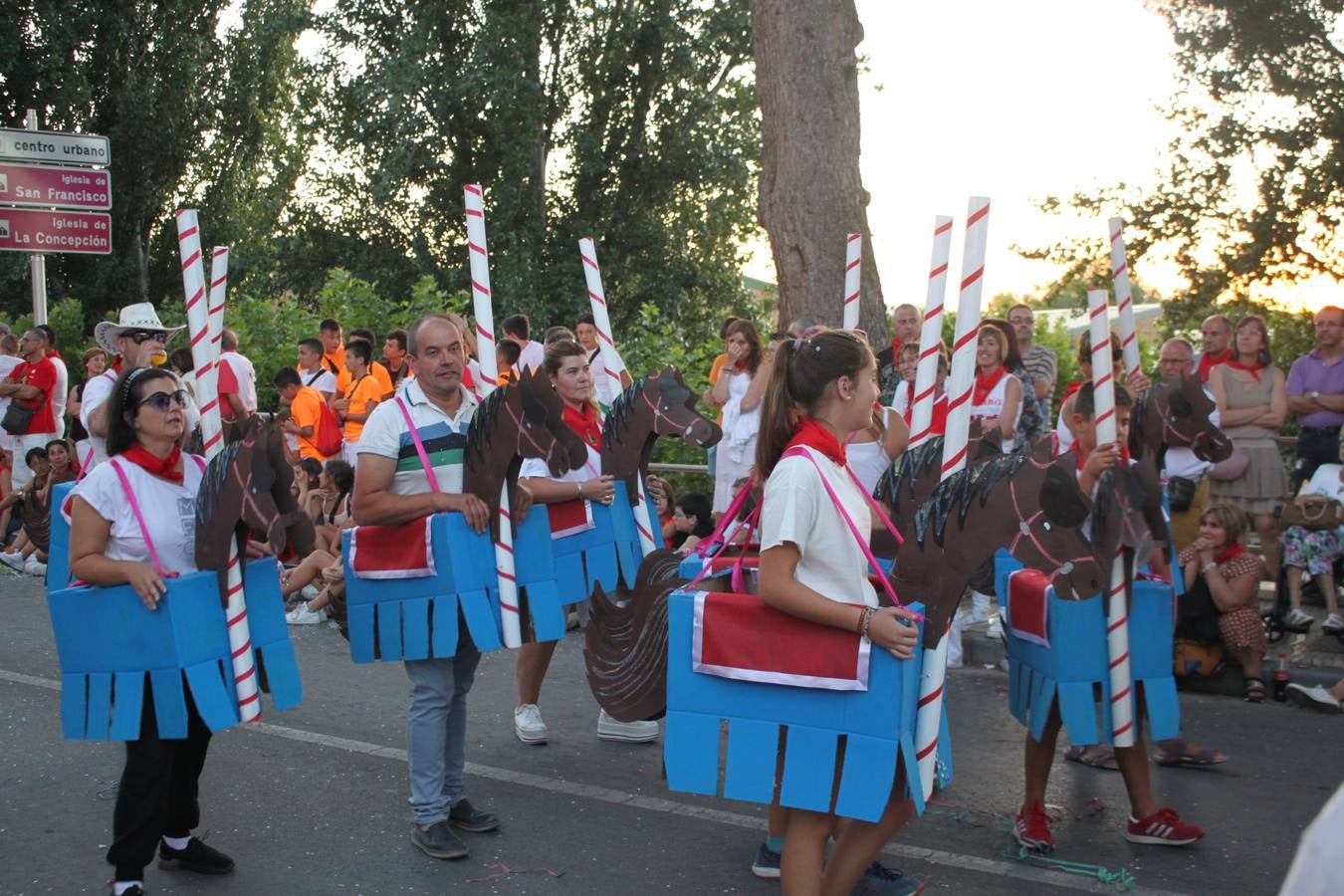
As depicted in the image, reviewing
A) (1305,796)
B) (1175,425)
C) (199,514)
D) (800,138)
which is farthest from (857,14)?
(199,514)

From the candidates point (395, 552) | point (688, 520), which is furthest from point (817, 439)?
point (688, 520)

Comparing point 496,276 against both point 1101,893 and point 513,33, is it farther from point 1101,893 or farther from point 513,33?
point 1101,893

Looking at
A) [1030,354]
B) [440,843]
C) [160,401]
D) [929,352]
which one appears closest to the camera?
[160,401]

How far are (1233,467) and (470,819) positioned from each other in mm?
5562

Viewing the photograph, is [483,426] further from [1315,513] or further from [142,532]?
[1315,513]

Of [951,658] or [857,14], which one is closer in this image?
[951,658]

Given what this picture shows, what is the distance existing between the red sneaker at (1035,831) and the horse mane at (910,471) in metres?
1.27

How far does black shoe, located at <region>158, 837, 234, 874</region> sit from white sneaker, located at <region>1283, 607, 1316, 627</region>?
Answer: 5824mm

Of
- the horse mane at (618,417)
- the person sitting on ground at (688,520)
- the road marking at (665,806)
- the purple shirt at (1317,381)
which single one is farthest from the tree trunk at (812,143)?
the road marking at (665,806)

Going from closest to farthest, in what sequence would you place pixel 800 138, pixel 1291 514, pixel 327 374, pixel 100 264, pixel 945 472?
1. pixel 945 472
2. pixel 1291 514
3. pixel 800 138
4. pixel 327 374
5. pixel 100 264

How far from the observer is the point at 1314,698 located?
22.9 ft

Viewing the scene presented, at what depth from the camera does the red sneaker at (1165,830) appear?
4867mm

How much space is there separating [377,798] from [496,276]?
1837 centimetres

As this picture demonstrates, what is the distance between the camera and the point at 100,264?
29531mm
